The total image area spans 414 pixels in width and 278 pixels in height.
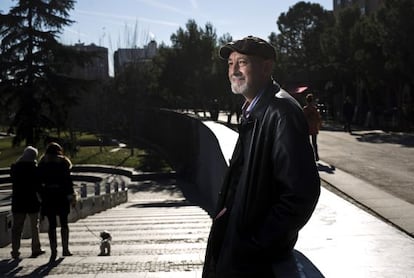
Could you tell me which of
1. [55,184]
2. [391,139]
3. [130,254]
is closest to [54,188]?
[55,184]

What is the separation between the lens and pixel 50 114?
29.9 meters

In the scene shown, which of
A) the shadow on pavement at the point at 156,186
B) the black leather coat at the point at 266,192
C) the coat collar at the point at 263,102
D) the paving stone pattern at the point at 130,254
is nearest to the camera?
the black leather coat at the point at 266,192

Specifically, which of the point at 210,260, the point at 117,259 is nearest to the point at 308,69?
the point at 117,259

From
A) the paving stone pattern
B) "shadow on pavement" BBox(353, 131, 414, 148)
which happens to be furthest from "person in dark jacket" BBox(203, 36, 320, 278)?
"shadow on pavement" BBox(353, 131, 414, 148)

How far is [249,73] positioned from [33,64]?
2770 cm

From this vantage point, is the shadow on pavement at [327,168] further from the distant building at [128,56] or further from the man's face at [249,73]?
the distant building at [128,56]

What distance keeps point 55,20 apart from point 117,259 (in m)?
24.4

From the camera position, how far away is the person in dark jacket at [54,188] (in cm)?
705

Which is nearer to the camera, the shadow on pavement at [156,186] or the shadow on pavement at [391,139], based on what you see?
the shadow on pavement at [391,139]

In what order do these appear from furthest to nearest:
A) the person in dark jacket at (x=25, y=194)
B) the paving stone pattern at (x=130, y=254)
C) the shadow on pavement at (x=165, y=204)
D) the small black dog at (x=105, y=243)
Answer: the shadow on pavement at (x=165, y=204), the person in dark jacket at (x=25, y=194), the small black dog at (x=105, y=243), the paving stone pattern at (x=130, y=254)

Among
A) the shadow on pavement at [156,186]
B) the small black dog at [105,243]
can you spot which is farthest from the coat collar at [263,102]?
the shadow on pavement at [156,186]

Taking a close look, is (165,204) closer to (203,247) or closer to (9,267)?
(203,247)

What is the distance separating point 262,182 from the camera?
226 centimetres

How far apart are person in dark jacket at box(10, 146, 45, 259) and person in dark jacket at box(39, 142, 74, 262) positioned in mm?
226
